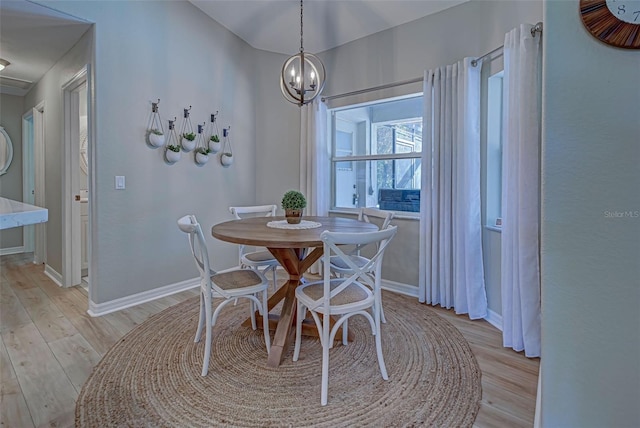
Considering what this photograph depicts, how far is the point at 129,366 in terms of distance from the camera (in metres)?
1.79

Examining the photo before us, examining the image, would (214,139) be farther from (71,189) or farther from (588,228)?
(588,228)

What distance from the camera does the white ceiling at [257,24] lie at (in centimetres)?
245

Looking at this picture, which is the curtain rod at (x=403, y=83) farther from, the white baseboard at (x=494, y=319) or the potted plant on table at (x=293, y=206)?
the white baseboard at (x=494, y=319)

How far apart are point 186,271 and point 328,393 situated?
2196mm

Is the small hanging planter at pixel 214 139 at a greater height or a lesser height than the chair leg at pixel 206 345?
greater

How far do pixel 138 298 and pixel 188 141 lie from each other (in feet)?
5.05

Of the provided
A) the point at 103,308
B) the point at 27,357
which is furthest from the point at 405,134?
the point at 27,357

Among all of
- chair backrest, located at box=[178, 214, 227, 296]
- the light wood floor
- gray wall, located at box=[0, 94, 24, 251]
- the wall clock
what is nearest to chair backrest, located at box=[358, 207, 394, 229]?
the light wood floor

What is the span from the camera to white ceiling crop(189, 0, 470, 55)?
2.81 meters

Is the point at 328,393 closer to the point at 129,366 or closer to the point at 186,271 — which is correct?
the point at 129,366

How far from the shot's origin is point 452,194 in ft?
8.68

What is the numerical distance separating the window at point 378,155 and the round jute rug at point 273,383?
1.51 m

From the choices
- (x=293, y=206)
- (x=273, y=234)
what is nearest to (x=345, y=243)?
(x=273, y=234)

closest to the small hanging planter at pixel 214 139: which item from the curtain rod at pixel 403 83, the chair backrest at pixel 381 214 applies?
the curtain rod at pixel 403 83
